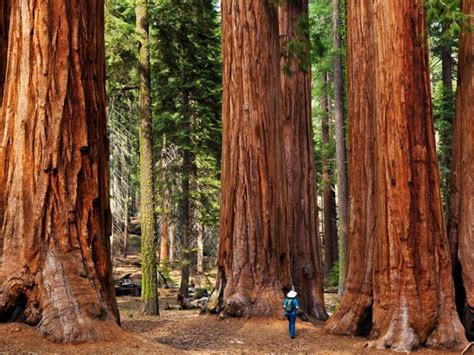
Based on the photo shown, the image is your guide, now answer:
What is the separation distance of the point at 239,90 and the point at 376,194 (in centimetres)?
375

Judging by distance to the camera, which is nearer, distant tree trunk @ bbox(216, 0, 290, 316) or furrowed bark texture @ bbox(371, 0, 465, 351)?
furrowed bark texture @ bbox(371, 0, 465, 351)

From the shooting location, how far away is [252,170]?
10625 mm

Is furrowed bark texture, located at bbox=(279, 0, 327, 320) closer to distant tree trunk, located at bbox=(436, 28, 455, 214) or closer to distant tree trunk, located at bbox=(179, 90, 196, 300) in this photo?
distant tree trunk, located at bbox=(179, 90, 196, 300)

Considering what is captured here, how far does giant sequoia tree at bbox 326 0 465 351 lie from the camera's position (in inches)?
305

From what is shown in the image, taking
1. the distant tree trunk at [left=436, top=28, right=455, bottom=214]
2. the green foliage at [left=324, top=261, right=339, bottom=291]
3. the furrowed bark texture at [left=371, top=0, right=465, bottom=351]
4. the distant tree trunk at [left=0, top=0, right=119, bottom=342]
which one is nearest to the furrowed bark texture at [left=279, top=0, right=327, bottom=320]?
the furrowed bark texture at [left=371, top=0, right=465, bottom=351]

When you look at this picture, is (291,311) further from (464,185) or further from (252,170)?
(464,185)

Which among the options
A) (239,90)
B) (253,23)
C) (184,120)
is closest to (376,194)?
(239,90)

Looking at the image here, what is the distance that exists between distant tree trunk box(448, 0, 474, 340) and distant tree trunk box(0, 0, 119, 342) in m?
5.91

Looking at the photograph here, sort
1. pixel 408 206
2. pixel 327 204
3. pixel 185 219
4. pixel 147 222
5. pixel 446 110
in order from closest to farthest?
pixel 408 206, pixel 147 222, pixel 185 219, pixel 446 110, pixel 327 204

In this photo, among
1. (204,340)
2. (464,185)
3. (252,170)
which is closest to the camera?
(204,340)

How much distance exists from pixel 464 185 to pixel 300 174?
465 centimetres

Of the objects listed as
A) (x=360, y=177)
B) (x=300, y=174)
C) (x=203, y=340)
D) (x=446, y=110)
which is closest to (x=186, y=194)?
(x=300, y=174)

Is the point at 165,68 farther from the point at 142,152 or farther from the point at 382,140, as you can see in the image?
the point at 382,140

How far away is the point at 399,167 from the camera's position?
7.98 meters
